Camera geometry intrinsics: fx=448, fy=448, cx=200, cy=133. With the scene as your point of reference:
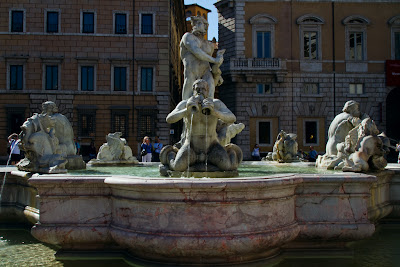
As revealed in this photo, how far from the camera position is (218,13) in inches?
1165

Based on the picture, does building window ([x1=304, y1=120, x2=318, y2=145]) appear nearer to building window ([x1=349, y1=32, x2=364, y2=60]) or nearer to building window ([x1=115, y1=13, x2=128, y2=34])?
building window ([x1=349, y1=32, x2=364, y2=60])

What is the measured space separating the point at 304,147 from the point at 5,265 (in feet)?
Result: 79.0

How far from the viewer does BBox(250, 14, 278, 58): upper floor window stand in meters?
28.0

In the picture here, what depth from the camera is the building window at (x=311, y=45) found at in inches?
1115

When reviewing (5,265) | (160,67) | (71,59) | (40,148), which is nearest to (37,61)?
(71,59)

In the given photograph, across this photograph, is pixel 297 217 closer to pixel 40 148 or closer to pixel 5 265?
pixel 5 265

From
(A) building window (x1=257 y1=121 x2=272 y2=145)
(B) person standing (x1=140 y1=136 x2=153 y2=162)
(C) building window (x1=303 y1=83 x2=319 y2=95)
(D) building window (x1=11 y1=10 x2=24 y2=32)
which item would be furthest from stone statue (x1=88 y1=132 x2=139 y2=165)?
(C) building window (x1=303 y1=83 x2=319 y2=95)

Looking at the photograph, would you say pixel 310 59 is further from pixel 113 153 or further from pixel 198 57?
pixel 113 153

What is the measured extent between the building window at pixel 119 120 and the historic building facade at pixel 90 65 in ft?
0.20

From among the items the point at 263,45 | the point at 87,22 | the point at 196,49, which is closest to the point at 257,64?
the point at 263,45

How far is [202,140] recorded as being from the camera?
625cm

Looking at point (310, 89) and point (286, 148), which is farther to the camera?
point (310, 89)

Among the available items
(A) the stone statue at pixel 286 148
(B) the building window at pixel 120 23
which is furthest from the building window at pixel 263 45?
(A) the stone statue at pixel 286 148

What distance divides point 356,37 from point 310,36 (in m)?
2.95
